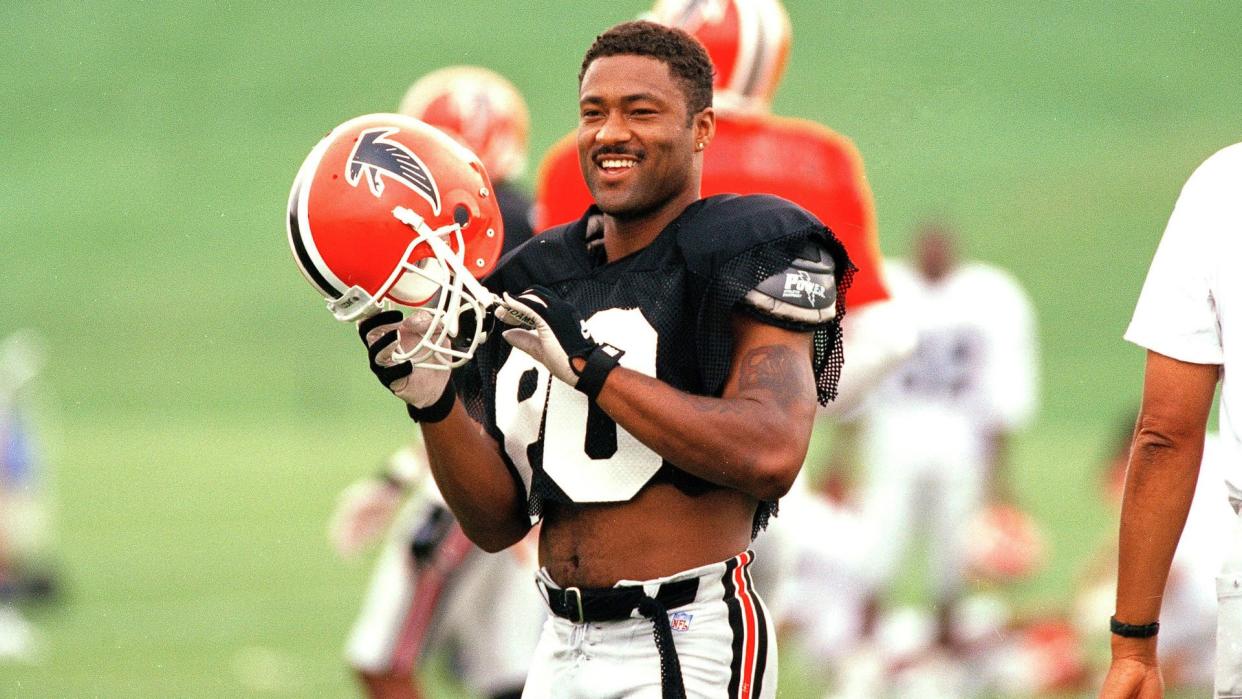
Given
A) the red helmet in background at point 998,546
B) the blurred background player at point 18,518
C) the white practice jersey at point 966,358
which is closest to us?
the red helmet in background at point 998,546

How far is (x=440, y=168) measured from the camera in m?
3.44

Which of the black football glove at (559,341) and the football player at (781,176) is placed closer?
the black football glove at (559,341)

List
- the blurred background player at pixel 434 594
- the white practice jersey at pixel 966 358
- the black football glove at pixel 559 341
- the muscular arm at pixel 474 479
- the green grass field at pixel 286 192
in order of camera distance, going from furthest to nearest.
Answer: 1. the green grass field at pixel 286 192
2. the white practice jersey at pixel 966 358
3. the blurred background player at pixel 434 594
4. the muscular arm at pixel 474 479
5. the black football glove at pixel 559 341

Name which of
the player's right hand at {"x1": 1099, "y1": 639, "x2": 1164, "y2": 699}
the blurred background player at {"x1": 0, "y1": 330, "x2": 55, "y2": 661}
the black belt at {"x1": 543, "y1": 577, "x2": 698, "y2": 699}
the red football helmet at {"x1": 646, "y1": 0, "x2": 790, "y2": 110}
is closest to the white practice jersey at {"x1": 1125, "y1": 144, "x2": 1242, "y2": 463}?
the player's right hand at {"x1": 1099, "y1": 639, "x2": 1164, "y2": 699}

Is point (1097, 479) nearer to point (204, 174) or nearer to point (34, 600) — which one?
point (34, 600)

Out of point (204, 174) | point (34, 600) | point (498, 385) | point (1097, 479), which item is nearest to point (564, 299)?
point (498, 385)

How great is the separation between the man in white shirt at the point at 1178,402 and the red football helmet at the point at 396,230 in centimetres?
114

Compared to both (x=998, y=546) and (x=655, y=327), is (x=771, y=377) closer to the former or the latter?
(x=655, y=327)

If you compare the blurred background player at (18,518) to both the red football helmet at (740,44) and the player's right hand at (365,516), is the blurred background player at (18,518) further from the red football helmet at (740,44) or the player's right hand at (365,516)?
the red football helmet at (740,44)

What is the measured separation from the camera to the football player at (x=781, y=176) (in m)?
4.92

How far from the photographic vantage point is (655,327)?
3.47 m

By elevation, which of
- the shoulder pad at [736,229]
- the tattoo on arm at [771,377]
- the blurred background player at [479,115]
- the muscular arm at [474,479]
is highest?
the blurred background player at [479,115]

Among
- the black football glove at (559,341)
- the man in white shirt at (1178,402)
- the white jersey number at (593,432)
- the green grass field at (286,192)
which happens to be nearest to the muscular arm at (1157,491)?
the man in white shirt at (1178,402)

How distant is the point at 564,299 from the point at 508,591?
7.20 feet
